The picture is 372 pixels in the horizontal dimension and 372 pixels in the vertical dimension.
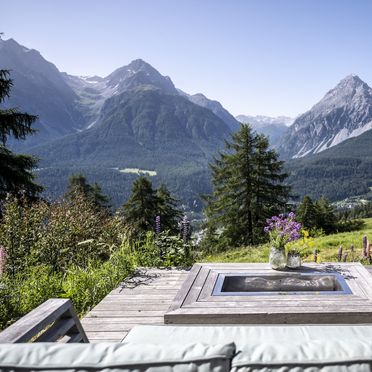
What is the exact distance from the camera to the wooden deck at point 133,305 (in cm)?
413

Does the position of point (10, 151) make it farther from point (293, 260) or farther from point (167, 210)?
point (167, 210)

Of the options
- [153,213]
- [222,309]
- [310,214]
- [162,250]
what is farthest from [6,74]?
[310,214]

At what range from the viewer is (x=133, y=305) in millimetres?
4789

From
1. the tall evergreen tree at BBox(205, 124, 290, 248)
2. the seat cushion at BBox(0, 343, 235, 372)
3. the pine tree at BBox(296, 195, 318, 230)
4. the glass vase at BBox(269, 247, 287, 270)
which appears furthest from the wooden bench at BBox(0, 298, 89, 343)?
the pine tree at BBox(296, 195, 318, 230)

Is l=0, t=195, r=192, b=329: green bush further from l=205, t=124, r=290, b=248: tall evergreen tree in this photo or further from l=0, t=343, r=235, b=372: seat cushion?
l=205, t=124, r=290, b=248: tall evergreen tree

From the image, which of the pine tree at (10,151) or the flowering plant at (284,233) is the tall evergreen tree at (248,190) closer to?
the pine tree at (10,151)

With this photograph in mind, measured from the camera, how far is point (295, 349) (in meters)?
1.44

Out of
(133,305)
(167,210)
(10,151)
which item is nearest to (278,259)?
(133,305)

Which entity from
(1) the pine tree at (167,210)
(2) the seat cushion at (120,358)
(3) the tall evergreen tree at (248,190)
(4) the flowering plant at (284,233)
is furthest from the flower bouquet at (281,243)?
(1) the pine tree at (167,210)

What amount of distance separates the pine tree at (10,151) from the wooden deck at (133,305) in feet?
32.1

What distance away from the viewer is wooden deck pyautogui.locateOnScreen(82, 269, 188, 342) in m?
4.13

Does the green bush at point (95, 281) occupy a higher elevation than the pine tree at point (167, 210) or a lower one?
higher

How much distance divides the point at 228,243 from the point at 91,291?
801 inches

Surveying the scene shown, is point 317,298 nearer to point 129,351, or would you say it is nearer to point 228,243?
point 129,351
